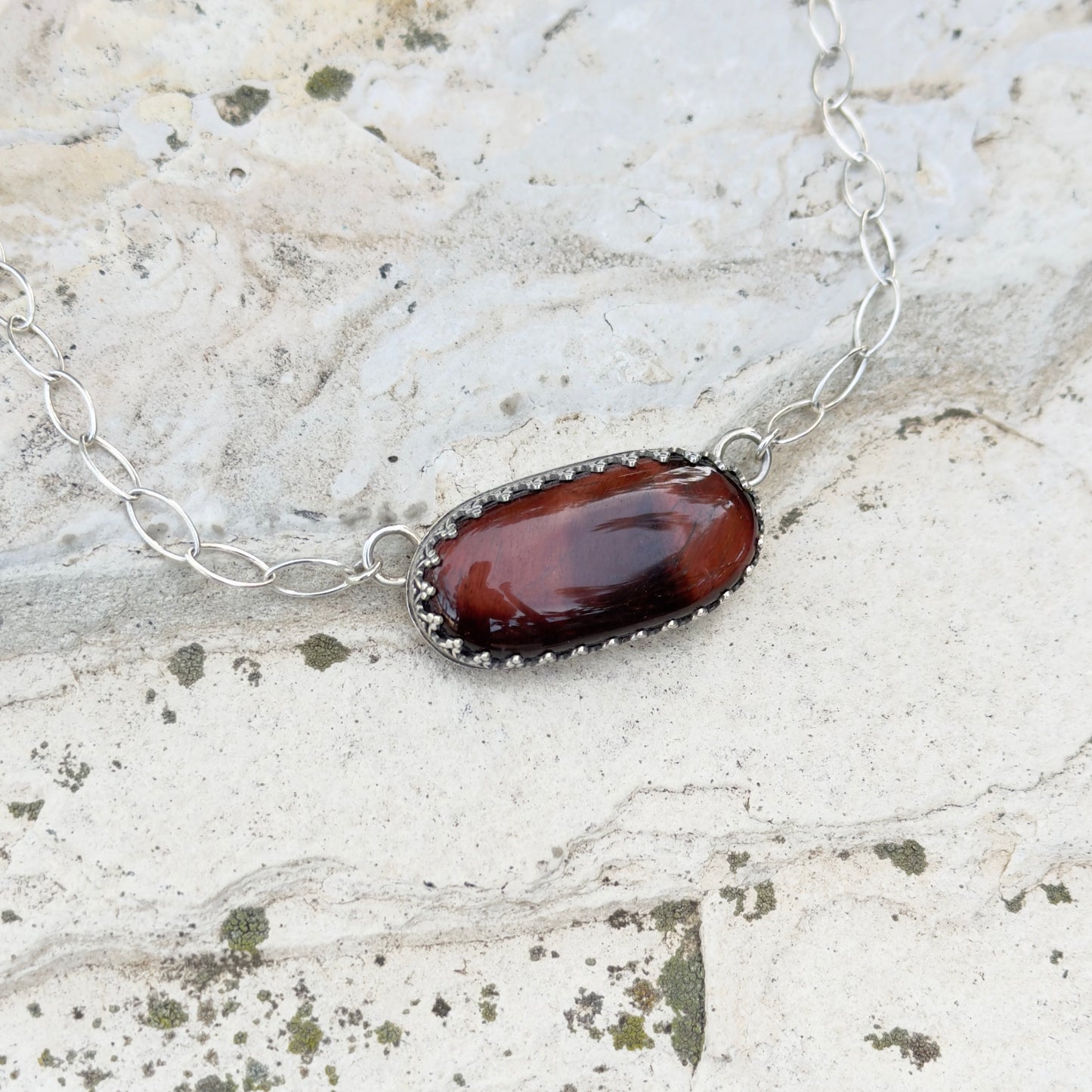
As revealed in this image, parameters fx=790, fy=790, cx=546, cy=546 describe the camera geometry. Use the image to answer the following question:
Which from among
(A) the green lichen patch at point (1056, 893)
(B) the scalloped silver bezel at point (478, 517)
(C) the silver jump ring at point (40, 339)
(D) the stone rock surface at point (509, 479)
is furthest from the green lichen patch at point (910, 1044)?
(C) the silver jump ring at point (40, 339)

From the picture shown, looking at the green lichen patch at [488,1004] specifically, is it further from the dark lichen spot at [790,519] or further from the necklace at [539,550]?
the dark lichen spot at [790,519]

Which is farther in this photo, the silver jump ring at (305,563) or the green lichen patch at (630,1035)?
the silver jump ring at (305,563)

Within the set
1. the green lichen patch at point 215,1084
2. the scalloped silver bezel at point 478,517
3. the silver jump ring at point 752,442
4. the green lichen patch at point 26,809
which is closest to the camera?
the green lichen patch at point 215,1084

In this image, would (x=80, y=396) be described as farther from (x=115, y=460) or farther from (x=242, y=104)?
(x=242, y=104)

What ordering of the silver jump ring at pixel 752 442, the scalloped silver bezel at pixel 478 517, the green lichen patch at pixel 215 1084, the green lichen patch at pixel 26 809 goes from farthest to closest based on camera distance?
the silver jump ring at pixel 752 442 → the scalloped silver bezel at pixel 478 517 → the green lichen patch at pixel 26 809 → the green lichen patch at pixel 215 1084

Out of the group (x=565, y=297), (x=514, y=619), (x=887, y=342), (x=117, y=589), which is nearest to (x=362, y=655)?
(x=514, y=619)
